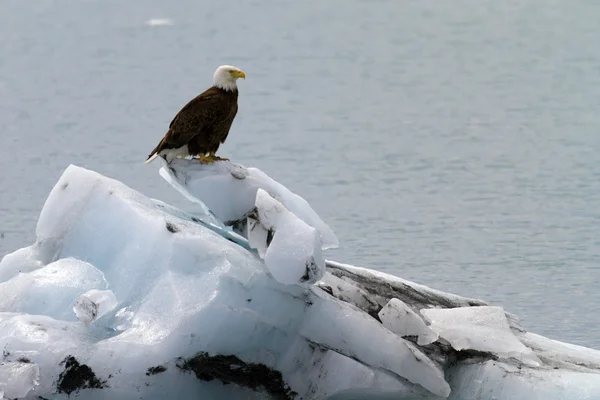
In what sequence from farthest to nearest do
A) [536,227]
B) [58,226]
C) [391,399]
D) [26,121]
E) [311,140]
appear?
[26,121]
[311,140]
[536,227]
[58,226]
[391,399]

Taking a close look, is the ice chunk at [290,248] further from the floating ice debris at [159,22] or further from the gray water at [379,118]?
the floating ice debris at [159,22]

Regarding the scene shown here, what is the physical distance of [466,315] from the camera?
6898mm

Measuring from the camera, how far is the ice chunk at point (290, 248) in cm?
607

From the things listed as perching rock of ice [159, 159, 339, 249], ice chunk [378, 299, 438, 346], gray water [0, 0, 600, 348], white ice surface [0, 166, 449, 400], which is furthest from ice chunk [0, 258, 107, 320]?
gray water [0, 0, 600, 348]

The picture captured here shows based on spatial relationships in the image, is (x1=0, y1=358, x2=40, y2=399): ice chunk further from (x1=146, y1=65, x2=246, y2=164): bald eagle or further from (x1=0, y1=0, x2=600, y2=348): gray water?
(x1=0, y1=0, x2=600, y2=348): gray water

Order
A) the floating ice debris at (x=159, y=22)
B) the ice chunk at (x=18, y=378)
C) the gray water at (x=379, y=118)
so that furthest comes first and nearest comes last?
the floating ice debris at (x=159, y=22), the gray water at (x=379, y=118), the ice chunk at (x=18, y=378)

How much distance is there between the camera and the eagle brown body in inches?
277

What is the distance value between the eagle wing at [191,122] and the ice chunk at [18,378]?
1499mm

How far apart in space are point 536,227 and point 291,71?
8193 mm

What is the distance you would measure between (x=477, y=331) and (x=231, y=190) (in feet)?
4.49

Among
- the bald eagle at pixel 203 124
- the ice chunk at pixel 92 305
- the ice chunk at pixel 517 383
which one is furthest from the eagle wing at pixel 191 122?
the ice chunk at pixel 517 383

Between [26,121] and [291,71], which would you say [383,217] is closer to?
[26,121]

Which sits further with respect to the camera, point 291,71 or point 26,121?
point 291,71

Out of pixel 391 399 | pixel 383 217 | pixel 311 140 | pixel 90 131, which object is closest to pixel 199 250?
pixel 391 399
